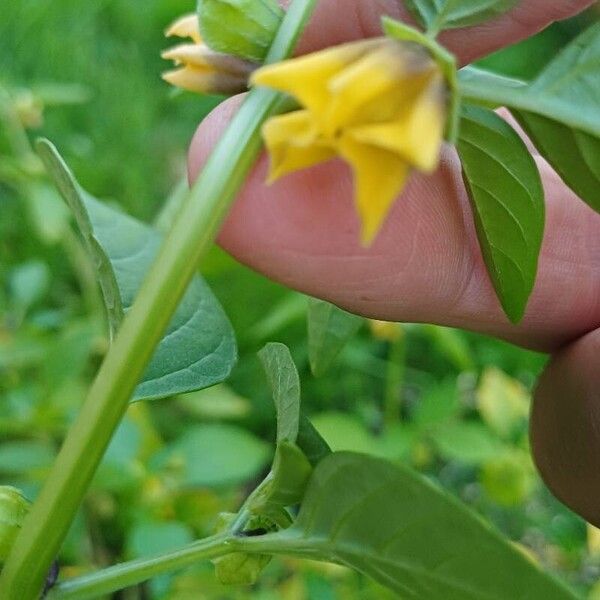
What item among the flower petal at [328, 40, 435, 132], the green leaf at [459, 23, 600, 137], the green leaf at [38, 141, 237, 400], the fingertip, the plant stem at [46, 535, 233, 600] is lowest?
the plant stem at [46, 535, 233, 600]

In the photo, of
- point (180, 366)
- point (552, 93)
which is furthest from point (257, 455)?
point (552, 93)

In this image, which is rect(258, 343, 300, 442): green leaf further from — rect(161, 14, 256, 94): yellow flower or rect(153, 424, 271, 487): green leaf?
rect(153, 424, 271, 487): green leaf

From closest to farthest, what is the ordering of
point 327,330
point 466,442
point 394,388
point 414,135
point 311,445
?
point 414,135, point 311,445, point 327,330, point 466,442, point 394,388

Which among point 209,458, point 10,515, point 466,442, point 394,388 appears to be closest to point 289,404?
point 10,515


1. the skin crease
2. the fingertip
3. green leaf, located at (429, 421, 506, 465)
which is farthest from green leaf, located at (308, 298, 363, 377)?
green leaf, located at (429, 421, 506, 465)

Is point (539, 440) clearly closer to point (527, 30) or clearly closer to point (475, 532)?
point (527, 30)

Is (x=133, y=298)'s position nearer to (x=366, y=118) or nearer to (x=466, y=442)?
(x=366, y=118)
